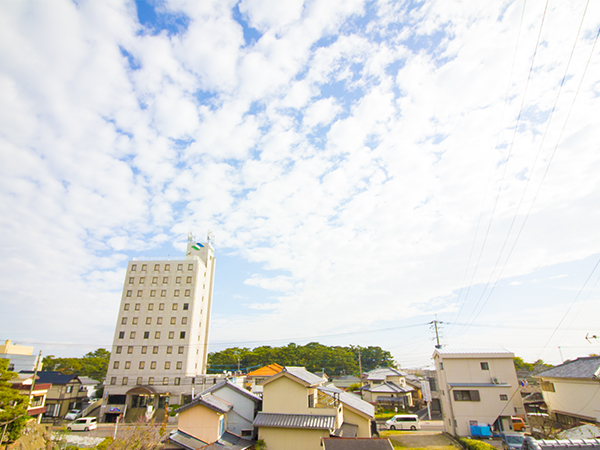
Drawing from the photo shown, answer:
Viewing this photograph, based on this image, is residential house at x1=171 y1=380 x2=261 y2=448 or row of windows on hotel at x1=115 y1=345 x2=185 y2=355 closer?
residential house at x1=171 y1=380 x2=261 y2=448

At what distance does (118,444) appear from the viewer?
20250mm

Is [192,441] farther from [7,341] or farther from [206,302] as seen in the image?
[206,302]

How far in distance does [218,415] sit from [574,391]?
29.6 m

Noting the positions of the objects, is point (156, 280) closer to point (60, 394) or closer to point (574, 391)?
point (60, 394)

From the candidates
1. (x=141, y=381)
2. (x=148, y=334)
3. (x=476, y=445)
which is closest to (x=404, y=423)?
(x=476, y=445)

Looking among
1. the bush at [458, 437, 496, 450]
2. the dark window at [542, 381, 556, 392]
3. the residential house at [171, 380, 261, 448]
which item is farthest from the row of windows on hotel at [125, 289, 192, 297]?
the dark window at [542, 381, 556, 392]

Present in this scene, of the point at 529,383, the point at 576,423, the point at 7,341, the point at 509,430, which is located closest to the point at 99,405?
the point at 7,341

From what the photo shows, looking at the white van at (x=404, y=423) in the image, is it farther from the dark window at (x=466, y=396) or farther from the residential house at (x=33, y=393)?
the residential house at (x=33, y=393)

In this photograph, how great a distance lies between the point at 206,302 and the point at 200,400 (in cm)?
4179

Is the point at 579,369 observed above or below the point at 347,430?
above

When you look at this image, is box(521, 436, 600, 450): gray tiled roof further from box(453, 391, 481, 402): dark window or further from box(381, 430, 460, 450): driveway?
box(453, 391, 481, 402): dark window

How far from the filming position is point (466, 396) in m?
30.4

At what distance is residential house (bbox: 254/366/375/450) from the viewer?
23.6 m

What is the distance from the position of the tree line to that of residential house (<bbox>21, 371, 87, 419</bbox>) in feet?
106
